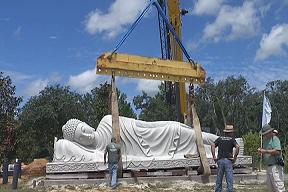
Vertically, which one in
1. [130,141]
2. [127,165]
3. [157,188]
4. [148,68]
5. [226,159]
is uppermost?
[148,68]

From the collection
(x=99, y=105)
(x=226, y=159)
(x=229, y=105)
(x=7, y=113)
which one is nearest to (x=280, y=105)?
(x=229, y=105)

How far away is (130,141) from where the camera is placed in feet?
49.9

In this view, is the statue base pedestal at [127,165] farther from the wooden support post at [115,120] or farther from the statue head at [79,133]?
the statue head at [79,133]

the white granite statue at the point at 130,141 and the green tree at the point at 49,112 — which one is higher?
the green tree at the point at 49,112

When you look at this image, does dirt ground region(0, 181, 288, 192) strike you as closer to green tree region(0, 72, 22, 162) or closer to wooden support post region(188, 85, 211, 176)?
wooden support post region(188, 85, 211, 176)

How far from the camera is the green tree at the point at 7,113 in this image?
84.4 feet

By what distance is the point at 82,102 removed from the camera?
127 ft

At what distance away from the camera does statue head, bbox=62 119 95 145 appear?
14.9 metres

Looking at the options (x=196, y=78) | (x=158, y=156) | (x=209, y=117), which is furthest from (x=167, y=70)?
(x=209, y=117)

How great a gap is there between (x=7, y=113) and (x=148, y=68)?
15.4 metres

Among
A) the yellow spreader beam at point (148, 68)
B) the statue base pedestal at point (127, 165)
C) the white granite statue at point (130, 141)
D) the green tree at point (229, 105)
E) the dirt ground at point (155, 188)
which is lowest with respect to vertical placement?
the dirt ground at point (155, 188)

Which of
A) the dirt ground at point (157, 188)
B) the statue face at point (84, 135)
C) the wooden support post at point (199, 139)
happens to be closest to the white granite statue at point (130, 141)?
the statue face at point (84, 135)

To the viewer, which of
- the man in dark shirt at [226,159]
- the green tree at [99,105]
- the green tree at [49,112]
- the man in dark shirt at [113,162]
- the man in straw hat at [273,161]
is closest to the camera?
the man in straw hat at [273,161]

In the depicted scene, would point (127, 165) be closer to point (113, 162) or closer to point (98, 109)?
point (113, 162)
